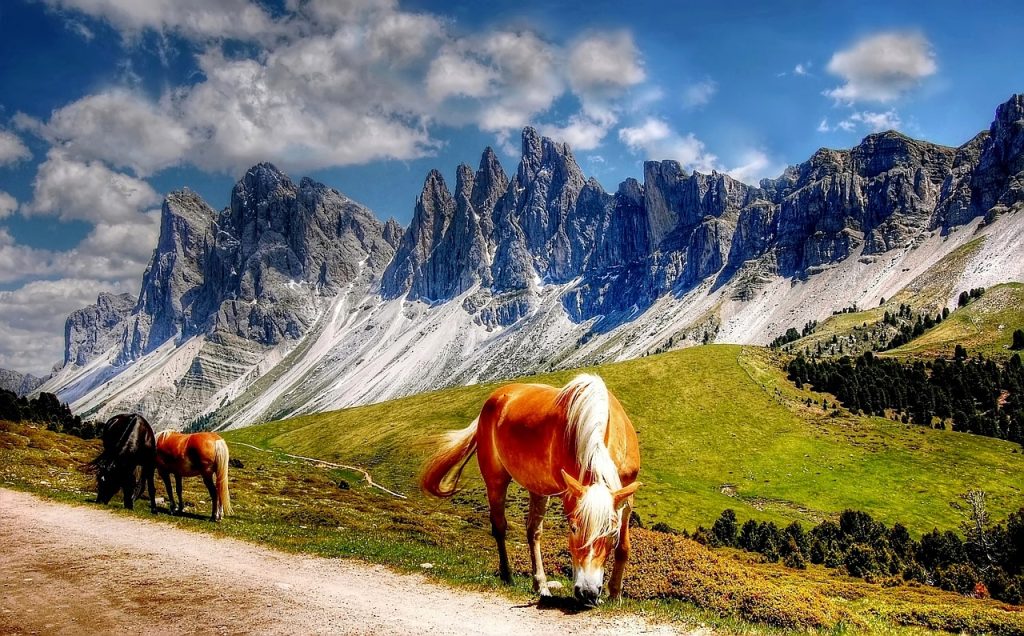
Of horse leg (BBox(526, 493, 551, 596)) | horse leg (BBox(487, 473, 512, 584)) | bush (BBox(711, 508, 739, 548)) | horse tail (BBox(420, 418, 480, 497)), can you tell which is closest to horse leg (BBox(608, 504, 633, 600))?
horse leg (BBox(526, 493, 551, 596))

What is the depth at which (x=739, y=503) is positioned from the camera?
3529 inches

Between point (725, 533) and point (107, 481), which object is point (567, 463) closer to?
point (107, 481)

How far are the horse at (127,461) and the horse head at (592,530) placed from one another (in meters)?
24.9

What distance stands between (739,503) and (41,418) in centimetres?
9389

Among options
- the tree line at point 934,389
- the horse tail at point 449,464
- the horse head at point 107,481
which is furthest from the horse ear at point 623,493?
the tree line at point 934,389

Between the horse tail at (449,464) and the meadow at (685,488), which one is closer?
the horse tail at (449,464)

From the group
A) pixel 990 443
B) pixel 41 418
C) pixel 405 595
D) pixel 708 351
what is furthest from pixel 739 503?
pixel 41 418

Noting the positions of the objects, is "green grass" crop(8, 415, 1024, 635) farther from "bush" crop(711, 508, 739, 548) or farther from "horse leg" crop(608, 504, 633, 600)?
"bush" crop(711, 508, 739, 548)

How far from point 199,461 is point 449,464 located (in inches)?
742

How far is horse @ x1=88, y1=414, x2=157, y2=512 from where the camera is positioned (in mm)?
28203

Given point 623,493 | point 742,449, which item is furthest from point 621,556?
point 742,449

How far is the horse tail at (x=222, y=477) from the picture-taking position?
28.4m

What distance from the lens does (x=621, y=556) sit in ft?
40.7

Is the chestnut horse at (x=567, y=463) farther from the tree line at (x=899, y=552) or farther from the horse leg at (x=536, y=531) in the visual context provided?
the tree line at (x=899, y=552)
